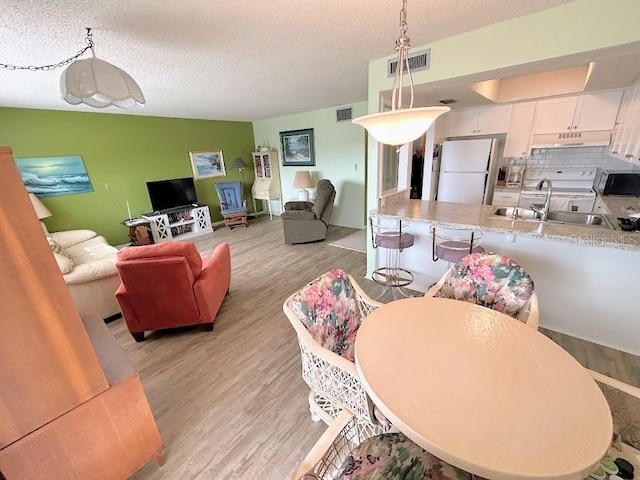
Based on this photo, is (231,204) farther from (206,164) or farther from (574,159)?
(574,159)

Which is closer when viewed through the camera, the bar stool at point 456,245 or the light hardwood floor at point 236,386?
the light hardwood floor at point 236,386

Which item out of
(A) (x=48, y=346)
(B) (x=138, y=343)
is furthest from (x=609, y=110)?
(B) (x=138, y=343)

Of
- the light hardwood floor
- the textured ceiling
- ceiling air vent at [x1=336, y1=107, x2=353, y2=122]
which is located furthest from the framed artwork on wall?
the light hardwood floor

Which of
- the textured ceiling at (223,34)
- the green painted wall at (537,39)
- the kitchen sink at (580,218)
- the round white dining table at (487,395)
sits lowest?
the round white dining table at (487,395)

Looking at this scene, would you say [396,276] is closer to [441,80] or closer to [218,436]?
[441,80]

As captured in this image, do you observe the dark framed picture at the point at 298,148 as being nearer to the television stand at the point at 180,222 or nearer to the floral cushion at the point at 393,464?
the television stand at the point at 180,222

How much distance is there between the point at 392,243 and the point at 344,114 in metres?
3.29

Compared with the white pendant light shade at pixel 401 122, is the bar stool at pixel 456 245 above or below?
below

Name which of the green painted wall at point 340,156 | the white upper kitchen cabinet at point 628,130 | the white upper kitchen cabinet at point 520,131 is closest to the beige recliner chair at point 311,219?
the green painted wall at point 340,156

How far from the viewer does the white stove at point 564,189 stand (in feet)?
11.1

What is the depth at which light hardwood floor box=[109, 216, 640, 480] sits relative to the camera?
138 cm

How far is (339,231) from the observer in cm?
517

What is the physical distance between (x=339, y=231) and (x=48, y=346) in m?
4.49

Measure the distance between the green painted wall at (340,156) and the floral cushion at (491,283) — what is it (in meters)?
3.58
